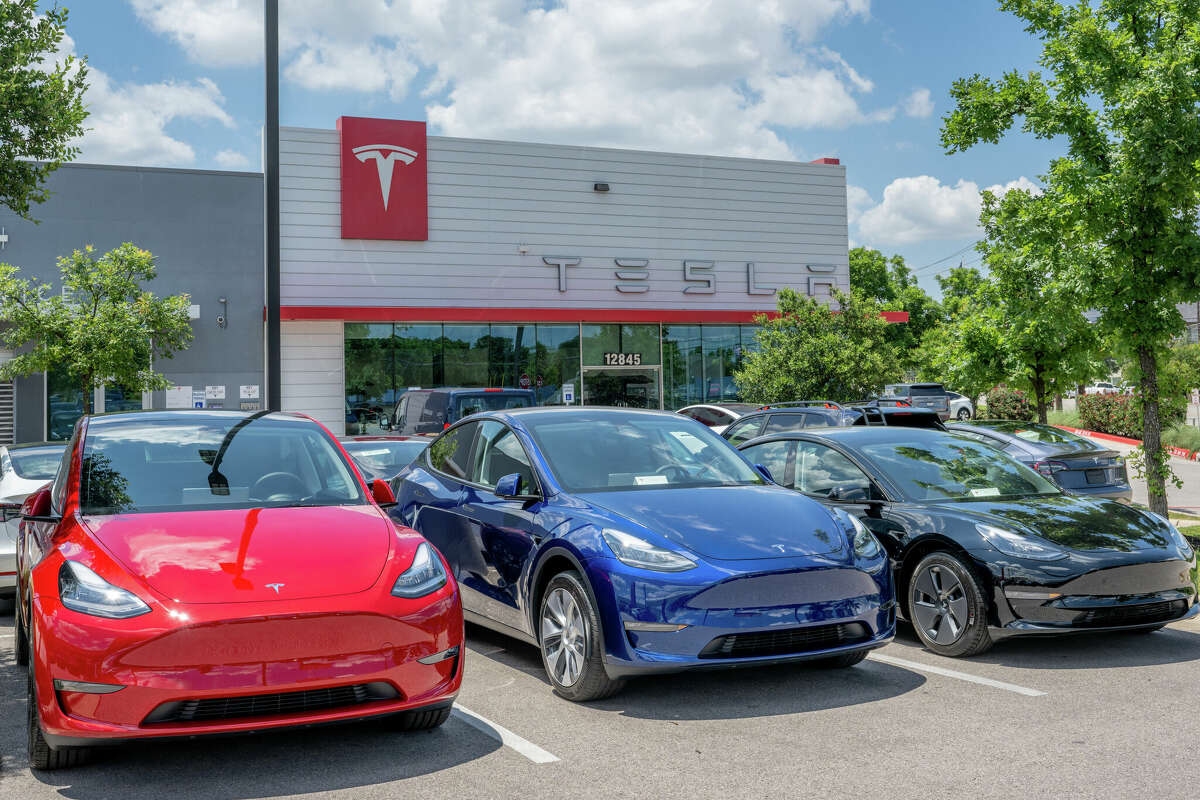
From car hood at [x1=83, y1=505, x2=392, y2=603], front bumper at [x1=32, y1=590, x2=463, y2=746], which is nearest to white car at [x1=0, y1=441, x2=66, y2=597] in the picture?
car hood at [x1=83, y1=505, x2=392, y2=603]

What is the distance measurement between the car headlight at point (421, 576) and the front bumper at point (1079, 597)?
3.51m

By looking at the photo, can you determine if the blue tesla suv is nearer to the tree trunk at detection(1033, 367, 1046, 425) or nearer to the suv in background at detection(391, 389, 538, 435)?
the suv in background at detection(391, 389, 538, 435)

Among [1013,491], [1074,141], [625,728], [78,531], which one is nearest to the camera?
[78,531]

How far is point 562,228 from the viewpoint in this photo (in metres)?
30.4

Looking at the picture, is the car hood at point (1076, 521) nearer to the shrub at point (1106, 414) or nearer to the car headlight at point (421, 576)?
the car headlight at point (421, 576)

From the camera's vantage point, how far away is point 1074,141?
11000mm

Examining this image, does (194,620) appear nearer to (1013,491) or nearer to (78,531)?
(78,531)

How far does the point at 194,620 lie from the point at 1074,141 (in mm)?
9972

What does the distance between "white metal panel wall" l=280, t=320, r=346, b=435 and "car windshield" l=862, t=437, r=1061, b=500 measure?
2155cm

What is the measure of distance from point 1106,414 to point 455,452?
3157cm

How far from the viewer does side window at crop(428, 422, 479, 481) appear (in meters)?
7.39

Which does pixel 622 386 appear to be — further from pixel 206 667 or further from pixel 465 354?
pixel 206 667

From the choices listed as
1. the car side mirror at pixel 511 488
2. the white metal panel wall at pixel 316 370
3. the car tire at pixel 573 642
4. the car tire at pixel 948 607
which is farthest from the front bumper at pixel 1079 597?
the white metal panel wall at pixel 316 370

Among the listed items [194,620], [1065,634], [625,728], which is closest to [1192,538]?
[1065,634]
